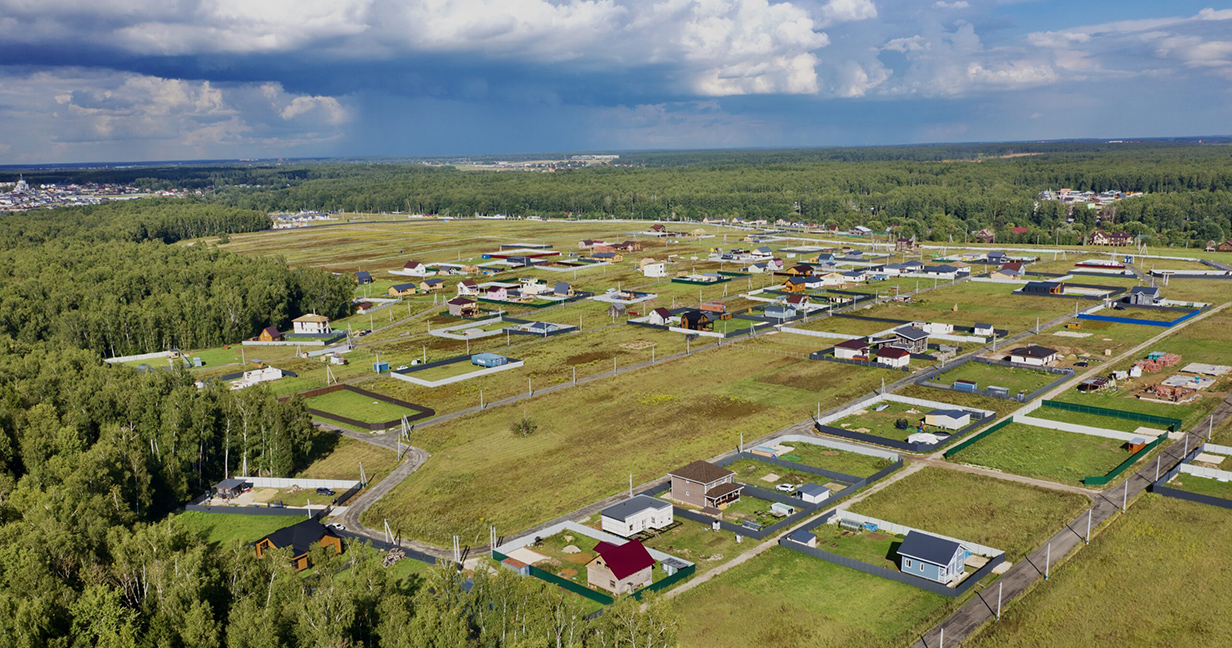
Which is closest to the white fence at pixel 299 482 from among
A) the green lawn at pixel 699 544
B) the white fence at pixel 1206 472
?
the green lawn at pixel 699 544

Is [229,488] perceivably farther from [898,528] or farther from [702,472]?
[898,528]

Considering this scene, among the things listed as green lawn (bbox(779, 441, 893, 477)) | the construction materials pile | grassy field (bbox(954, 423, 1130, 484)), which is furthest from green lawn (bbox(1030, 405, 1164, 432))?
green lawn (bbox(779, 441, 893, 477))

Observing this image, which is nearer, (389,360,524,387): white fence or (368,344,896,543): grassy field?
(368,344,896,543): grassy field

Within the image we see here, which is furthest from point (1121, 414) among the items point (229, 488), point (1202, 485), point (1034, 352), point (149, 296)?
point (149, 296)

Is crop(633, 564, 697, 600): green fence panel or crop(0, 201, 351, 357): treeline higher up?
crop(0, 201, 351, 357): treeline

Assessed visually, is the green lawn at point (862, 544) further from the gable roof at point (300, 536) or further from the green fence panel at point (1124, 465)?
the gable roof at point (300, 536)

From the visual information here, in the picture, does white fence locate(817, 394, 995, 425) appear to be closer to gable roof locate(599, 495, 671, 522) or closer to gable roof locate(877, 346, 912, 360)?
gable roof locate(877, 346, 912, 360)

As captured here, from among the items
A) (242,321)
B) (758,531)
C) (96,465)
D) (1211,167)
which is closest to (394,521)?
(96,465)
